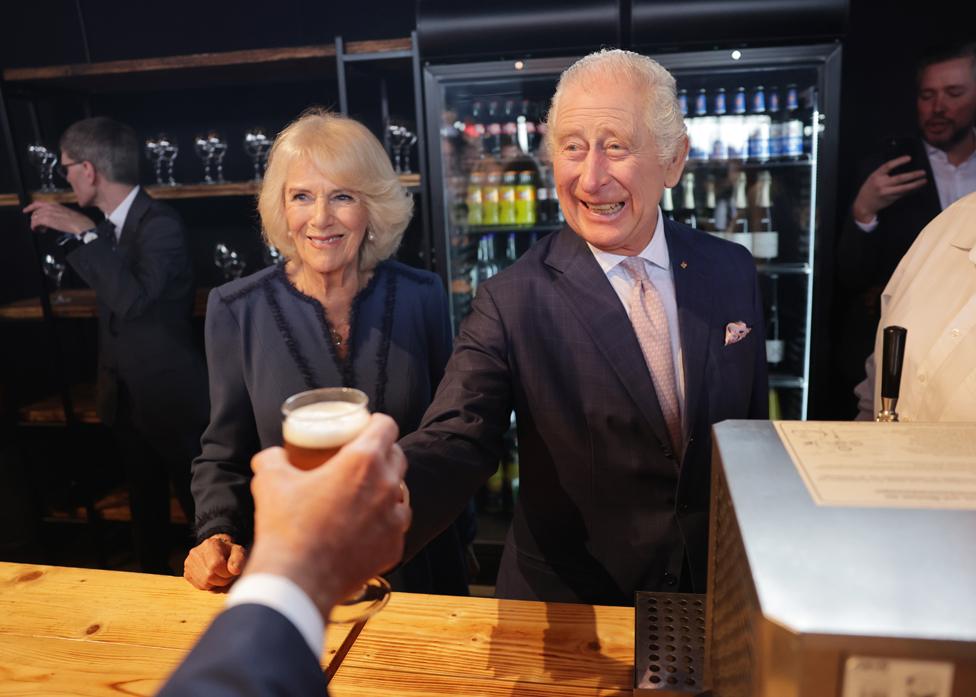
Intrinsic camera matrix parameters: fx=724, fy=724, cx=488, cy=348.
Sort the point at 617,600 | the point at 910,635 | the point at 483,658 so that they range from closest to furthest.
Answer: the point at 910,635 → the point at 483,658 → the point at 617,600

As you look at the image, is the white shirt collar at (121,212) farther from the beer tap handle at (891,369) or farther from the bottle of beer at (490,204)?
the beer tap handle at (891,369)

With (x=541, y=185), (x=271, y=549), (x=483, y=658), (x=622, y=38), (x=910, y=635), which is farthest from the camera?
(x=541, y=185)

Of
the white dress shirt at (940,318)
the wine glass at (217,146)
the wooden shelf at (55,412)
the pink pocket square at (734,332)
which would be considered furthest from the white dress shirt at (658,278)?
the wooden shelf at (55,412)

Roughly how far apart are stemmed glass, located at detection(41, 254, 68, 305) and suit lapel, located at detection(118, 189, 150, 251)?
0.61 meters

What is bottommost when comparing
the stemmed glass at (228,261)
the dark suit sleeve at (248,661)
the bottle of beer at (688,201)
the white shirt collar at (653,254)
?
the dark suit sleeve at (248,661)

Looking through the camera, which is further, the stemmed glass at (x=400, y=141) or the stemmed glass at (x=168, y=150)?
the stemmed glass at (x=168, y=150)

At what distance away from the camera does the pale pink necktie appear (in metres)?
1.53

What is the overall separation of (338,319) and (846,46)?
279 cm

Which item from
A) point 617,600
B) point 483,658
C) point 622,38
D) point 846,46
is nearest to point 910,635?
point 483,658

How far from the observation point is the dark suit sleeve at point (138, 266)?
2840 mm

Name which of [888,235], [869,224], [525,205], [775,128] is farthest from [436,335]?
[888,235]

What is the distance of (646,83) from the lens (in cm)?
147

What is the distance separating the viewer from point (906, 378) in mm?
1272

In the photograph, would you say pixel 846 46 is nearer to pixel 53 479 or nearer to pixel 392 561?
pixel 392 561
